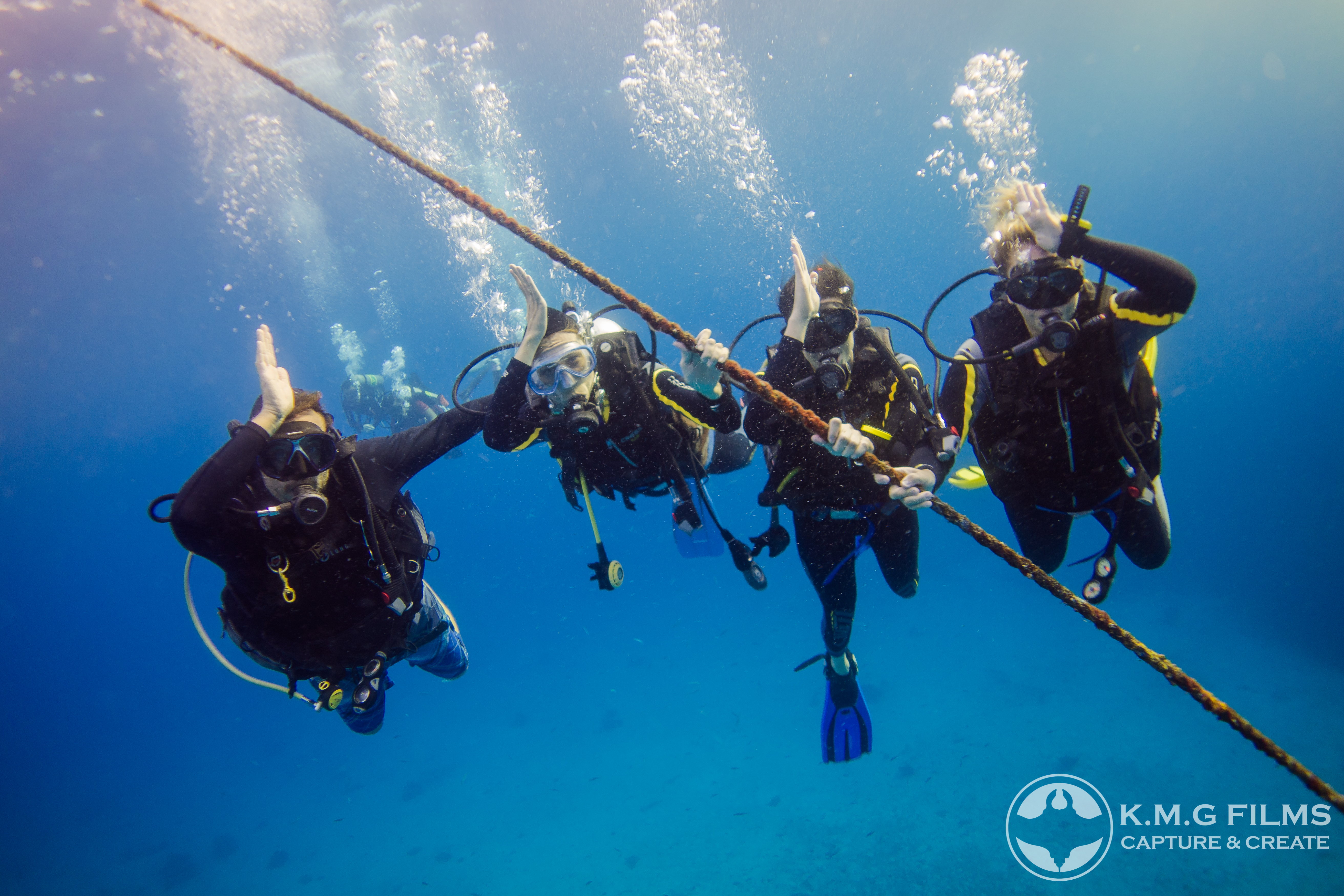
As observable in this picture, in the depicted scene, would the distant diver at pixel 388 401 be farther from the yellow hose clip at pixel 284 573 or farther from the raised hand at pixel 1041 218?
the raised hand at pixel 1041 218

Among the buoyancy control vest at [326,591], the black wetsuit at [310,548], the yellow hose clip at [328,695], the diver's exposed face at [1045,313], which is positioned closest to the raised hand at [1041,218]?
the diver's exposed face at [1045,313]

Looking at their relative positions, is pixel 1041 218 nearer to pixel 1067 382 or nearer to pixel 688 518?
pixel 1067 382

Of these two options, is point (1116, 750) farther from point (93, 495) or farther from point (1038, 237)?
point (93, 495)

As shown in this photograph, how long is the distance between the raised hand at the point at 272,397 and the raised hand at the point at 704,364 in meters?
2.38

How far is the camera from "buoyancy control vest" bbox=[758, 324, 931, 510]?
3844 mm

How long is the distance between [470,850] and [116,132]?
27382mm

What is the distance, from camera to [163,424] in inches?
2761

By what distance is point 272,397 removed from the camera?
3.02 metres

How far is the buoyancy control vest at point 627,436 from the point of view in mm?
4523

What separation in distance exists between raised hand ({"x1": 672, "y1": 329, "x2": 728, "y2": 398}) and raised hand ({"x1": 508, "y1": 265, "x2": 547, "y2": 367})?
2.84 feet

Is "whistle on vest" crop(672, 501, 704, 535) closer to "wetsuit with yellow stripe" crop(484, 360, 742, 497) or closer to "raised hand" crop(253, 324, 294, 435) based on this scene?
"wetsuit with yellow stripe" crop(484, 360, 742, 497)

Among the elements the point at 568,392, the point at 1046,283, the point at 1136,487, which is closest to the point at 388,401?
the point at 568,392

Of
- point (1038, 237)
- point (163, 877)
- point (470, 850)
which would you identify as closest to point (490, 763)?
point (470, 850)

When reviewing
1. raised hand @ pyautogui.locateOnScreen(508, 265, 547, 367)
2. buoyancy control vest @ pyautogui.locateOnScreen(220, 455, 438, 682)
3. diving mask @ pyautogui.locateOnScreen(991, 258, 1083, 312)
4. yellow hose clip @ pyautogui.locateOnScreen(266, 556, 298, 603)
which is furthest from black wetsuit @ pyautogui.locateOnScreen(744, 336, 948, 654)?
yellow hose clip @ pyautogui.locateOnScreen(266, 556, 298, 603)
